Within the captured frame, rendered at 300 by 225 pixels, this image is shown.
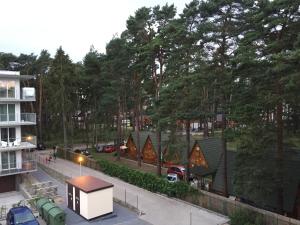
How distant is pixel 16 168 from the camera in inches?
1148

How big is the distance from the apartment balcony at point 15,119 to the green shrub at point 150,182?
8.36 metres

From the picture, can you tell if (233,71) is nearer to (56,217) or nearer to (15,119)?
(56,217)

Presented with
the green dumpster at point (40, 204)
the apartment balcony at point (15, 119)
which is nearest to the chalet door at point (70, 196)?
the green dumpster at point (40, 204)

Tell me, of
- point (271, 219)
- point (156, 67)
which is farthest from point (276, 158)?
point (156, 67)

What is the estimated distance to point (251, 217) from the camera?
18.5m

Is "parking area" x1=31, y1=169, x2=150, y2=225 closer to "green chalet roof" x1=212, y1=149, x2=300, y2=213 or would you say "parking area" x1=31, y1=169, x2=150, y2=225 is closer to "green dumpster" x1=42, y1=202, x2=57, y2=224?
"green dumpster" x1=42, y1=202, x2=57, y2=224

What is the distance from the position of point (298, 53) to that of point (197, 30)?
1006 cm

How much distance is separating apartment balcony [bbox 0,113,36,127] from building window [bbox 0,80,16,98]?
174 cm

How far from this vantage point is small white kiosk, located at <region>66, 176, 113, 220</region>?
21.0m

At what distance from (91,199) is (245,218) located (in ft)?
30.9

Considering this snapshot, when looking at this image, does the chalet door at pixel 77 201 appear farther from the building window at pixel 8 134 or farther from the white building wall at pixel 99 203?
the building window at pixel 8 134

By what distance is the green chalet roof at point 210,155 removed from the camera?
3064 centimetres

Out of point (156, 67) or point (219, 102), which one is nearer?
point (219, 102)

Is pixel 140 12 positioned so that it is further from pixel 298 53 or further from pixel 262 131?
pixel 298 53
